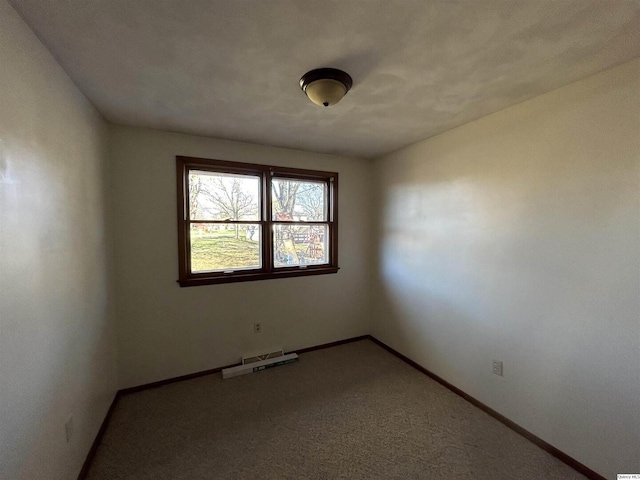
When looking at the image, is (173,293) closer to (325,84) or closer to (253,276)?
(253,276)

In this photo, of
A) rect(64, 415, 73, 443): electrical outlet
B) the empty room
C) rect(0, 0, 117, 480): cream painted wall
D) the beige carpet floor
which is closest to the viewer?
rect(0, 0, 117, 480): cream painted wall

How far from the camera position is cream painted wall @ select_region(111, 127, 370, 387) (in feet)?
7.59

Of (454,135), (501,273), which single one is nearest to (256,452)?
(501,273)

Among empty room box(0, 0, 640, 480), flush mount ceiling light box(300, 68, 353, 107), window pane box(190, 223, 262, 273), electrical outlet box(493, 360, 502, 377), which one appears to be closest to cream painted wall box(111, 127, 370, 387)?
empty room box(0, 0, 640, 480)

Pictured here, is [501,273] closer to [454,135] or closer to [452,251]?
[452,251]

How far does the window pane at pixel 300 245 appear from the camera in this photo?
3035mm

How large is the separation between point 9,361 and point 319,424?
1.83m

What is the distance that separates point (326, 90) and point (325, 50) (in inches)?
8.6

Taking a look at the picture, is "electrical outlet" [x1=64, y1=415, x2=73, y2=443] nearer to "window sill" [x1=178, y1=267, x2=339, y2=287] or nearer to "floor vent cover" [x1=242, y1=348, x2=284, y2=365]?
"window sill" [x1=178, y1=267, x2=339, y2=287]

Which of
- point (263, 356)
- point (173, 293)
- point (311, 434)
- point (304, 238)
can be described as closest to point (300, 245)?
point (304, 238)

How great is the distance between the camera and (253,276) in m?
2.80

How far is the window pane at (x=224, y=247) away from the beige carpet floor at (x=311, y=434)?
3.78 feet

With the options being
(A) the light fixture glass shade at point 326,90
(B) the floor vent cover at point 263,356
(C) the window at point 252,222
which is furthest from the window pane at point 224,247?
(A) the light fixture glass shade at point 326,90

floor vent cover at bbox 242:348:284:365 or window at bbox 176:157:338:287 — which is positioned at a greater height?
window at bbox 176:157:338:287
